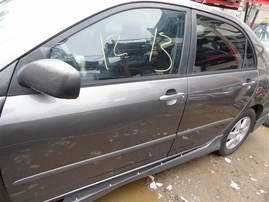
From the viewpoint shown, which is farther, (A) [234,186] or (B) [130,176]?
(A) [234,186]

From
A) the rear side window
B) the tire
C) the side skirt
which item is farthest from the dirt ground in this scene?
the rear side window

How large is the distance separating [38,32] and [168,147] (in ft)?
4.45

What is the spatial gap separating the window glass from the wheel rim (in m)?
0.76

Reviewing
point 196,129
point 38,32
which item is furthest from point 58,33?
point 196,129

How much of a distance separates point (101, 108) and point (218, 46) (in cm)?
130

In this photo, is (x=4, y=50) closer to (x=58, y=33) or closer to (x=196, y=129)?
(x=58, y=33)

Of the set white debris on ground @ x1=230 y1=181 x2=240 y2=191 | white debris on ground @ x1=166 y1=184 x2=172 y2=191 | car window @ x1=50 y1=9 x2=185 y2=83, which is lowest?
white debris on ground @ x1=230 y1=181 x2=240 y2=191

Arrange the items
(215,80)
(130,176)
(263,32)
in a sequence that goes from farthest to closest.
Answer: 1. (263,32)
2. (215,80)
3. (130,176)

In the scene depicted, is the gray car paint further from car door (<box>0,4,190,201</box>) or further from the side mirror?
the side mirror

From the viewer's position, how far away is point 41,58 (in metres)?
1.34

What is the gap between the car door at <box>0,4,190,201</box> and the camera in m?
1.32

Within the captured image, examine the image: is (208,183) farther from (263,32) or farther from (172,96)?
(263,32)

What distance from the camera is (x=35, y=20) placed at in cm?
141

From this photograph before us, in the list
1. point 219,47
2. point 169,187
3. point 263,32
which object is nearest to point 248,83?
point 219,47
